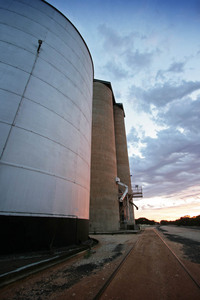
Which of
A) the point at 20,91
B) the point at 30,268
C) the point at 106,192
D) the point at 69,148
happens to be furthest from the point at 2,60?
the point at 106,192

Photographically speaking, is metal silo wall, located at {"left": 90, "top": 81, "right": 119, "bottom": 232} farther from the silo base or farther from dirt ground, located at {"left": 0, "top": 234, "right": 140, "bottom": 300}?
dirt ground, located at {"left": 0, "top": 234, "right": 140, "bottom": 300}

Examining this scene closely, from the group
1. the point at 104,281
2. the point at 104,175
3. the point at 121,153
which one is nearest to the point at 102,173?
the point at 104,175

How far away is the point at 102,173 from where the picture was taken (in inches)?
740

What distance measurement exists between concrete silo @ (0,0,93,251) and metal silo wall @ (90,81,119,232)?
10.4 m

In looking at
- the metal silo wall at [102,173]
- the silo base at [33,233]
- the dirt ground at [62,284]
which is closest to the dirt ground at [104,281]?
the dirt ground at [62,284]

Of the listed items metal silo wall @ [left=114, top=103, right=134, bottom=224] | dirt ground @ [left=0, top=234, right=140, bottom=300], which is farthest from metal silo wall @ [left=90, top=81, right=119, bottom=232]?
dirt ground @ [left=0, top=234, right=140, bottom=300]

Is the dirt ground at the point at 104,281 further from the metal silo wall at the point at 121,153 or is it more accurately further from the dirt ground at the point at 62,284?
the metal silo wall at the point at 121,153

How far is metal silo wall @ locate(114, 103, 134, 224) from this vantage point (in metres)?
27.7

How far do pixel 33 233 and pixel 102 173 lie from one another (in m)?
14.6

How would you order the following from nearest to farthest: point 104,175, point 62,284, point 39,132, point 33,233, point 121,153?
point 62,284, point 33,233, point 39,132, point 104,175, point 121,153

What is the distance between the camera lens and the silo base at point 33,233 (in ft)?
13.1

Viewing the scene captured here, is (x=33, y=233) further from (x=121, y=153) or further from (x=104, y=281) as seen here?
(x=121, y=153)

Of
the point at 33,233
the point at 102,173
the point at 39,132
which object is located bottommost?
the point at 33,233

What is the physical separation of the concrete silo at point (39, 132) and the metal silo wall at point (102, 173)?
10413 mm
